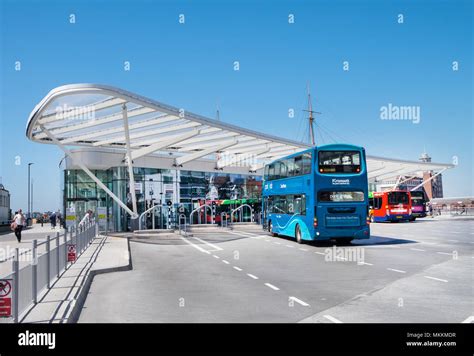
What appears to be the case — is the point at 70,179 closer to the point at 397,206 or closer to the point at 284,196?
the point at 284,196

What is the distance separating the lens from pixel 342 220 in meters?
19.0

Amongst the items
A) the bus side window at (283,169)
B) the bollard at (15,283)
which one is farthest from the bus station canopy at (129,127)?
the bollard at (15,283)

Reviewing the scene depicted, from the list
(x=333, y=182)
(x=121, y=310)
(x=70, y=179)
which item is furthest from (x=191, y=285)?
(x=70, y=179)

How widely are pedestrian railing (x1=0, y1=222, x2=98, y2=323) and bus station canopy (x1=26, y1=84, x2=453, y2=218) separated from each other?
1065cm

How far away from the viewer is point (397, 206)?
40000 millimetres

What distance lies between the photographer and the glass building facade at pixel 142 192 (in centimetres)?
3406

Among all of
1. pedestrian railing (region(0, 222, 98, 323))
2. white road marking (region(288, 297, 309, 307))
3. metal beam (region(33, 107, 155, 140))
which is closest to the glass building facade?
metal beam (region(33, 107, 155, 140))

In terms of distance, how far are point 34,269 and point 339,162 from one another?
13606mm

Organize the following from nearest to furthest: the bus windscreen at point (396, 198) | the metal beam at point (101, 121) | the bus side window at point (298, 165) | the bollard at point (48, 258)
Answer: the bollard at point (48, 258) < the bus side window at point (298, 165) < the metal beam at point (101, 121) < the bus windscreen at point (396, 198)

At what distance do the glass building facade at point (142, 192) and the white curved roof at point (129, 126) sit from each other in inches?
77.6

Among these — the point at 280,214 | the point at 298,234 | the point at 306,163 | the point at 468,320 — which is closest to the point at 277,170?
the point at 280,214

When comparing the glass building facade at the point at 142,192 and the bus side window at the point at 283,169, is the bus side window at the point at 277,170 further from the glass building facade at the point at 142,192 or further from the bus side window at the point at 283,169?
the glass building facade at the point at 142,192
